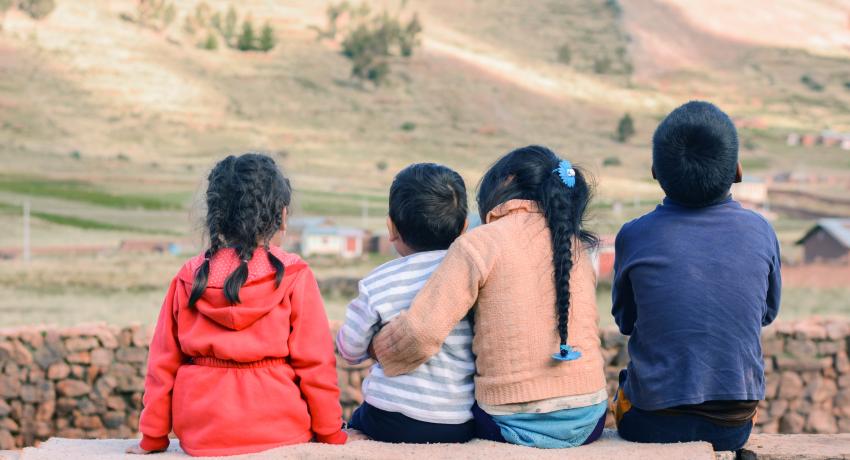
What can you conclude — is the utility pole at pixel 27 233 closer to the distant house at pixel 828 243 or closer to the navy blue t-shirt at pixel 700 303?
the distant house at pixel 828 243

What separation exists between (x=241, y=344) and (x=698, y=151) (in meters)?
1.18

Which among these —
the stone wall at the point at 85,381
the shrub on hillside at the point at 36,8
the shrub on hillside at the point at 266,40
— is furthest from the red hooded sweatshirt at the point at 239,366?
the shrub on hillside at the point at 266,40

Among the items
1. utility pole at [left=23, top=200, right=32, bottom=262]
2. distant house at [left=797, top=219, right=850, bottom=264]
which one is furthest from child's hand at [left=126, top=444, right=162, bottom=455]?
distant house at [left=797, top=219, right=850, bottom=264]

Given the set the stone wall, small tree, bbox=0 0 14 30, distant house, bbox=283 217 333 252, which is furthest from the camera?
small tree, bbox=0 0 14 30

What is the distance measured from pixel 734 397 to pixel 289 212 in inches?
→ 46.7

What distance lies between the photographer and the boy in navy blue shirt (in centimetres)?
244

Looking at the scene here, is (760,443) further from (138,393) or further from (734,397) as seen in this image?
(138,393)

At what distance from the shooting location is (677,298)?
96.7 inches

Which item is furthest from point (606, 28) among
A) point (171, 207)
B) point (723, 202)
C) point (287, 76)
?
point (723, 202)

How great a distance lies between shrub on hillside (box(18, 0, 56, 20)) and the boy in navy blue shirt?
17.8m

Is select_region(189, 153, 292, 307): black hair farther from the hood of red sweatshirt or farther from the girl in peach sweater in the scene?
the girl in peach sweater

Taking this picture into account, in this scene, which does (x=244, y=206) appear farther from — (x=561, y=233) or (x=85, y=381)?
(x=85, y=381)

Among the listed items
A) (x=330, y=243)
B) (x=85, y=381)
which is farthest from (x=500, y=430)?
(x=330, y=243)

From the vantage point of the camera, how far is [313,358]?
97.7 inches
